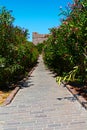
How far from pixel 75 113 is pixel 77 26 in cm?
326

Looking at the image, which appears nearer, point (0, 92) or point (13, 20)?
point (0, 92)

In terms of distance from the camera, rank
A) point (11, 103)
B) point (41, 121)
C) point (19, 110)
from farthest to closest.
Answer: point (11, 103), point (19, 110), point (41, 121)

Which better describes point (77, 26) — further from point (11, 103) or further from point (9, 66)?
point (9, 66)

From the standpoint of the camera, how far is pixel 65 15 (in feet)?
39.5

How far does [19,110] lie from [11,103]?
4.06 feet

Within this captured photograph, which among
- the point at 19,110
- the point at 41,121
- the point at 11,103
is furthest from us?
the point at 11,103

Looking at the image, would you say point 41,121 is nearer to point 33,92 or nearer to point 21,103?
point 21,103

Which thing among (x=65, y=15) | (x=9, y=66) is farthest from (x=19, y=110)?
(x=9, y=66)

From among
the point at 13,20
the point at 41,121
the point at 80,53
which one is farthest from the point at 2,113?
the point at 13,20

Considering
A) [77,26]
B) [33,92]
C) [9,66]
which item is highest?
[77,26]

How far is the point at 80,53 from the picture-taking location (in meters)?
11.4

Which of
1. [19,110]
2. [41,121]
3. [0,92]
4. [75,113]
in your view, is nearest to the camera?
[41,121]

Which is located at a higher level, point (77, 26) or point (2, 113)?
point (77, 26)

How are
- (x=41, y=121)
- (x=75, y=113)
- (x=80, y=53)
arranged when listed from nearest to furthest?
1. (x=41, y=121)
2. (x=75, y=113)
3. (x=80, y=53)
